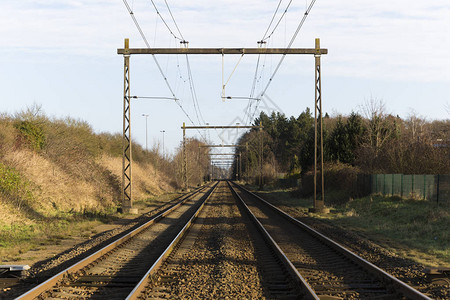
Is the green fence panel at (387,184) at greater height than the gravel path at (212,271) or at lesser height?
greater

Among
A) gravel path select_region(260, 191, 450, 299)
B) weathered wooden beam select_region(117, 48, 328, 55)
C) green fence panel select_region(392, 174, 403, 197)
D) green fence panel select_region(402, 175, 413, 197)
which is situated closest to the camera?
gravel path select_region(260, 191, 450, 299)

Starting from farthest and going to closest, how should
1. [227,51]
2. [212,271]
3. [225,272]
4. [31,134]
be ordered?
[31,134] → [227,51] → [212,271] → [225,272]

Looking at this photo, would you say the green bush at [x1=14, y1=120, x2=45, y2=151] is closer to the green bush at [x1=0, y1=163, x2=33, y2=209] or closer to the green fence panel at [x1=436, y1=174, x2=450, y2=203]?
the green bush at [x1=0, y1=163, x2=33, y2=209]

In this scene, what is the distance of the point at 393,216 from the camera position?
21.6 meters

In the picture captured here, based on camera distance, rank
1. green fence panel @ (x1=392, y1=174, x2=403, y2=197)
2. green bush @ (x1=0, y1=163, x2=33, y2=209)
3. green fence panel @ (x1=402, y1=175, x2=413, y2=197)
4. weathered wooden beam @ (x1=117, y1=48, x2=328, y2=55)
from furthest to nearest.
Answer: green fence panel @ (x1=392, y1=174, x2=403, y2=197)
green fence panel @ (x1=402, y1=175, x2=413, y2=197)
weathered wooden beam @ (x1=117, y1=48, x2=328, y2=55)
green bush @ (x1=0, y1=163, x2=33, y2=209)

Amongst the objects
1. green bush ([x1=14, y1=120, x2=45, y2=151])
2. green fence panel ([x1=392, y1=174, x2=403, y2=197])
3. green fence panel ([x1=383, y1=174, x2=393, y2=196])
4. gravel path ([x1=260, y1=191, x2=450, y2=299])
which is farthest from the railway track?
green bush ([x1=14, y1=120, x2=45, y2=151])

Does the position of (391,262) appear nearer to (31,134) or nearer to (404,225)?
(404,225)

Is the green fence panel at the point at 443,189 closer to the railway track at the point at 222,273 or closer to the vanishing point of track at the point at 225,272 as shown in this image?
the vanishing point of track at the point at 225,272

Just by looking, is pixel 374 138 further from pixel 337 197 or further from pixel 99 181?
pixel 99 181

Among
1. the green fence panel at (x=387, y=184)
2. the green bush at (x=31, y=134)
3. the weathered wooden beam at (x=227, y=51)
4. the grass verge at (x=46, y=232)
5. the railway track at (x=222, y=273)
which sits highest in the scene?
the weathered wooden beam at (x=227, y=51)

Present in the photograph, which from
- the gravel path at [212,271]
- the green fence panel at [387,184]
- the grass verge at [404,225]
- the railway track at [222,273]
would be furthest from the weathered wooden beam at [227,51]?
the railway track at [222,273]

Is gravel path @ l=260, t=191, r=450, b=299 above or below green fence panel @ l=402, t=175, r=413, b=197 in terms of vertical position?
below

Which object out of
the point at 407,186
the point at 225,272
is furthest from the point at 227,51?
the point at 225,272

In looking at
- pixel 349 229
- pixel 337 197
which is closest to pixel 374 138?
pixel 337 197
